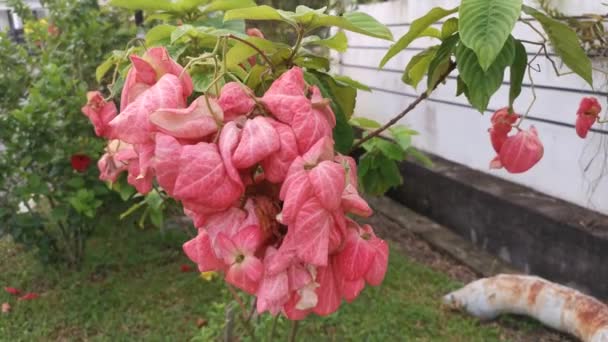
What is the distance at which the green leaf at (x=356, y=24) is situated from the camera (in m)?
0.69

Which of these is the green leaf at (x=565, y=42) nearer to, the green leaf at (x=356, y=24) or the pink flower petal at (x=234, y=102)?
the green leaf at (x=356, y=24)

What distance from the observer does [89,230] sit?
3066 mm

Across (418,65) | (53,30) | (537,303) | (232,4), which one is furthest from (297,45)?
(53,30)

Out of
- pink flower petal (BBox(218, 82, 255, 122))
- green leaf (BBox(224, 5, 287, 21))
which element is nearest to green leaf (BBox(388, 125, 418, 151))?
green leaf (BBox(224, 5, 287, 21))

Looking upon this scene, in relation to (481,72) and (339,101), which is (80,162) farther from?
(481,72)

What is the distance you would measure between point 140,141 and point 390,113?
3.82 m

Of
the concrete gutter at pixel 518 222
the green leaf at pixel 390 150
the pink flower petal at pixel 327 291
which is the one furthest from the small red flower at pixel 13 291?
the pink flower petal at pixel 327 291

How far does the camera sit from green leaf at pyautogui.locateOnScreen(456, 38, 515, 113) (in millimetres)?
721

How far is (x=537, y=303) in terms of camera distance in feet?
7.63

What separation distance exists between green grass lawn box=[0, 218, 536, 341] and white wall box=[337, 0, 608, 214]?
2.28 ft

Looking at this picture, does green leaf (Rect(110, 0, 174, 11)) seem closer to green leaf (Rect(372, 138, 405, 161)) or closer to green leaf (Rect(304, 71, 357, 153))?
green leaf (Rect(304, 71, 357, 153))

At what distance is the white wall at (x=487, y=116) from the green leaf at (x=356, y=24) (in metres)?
1.16

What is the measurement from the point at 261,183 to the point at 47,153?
2418 millimetres

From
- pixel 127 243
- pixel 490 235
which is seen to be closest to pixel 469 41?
pixel 490 235
